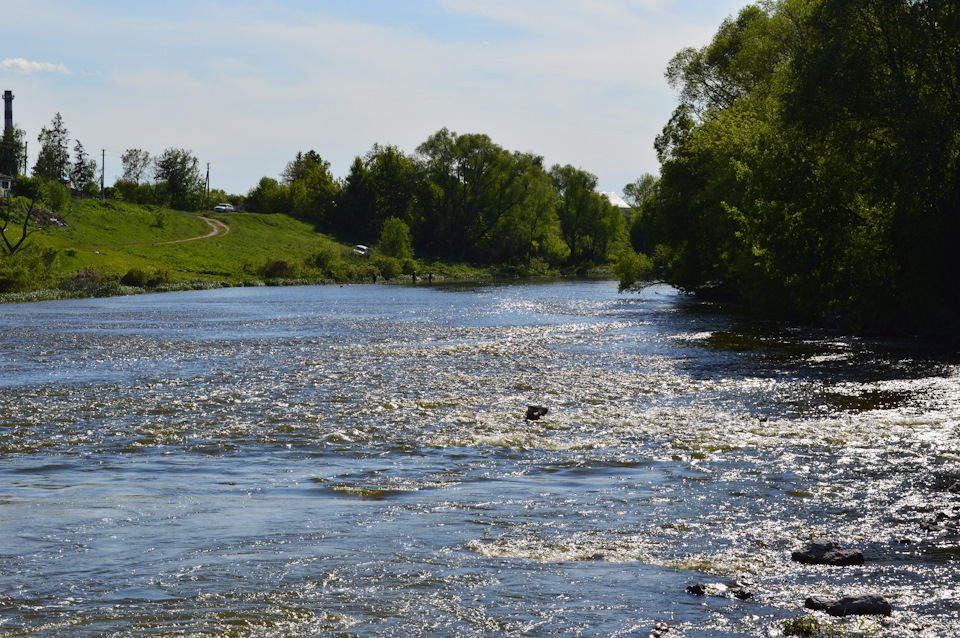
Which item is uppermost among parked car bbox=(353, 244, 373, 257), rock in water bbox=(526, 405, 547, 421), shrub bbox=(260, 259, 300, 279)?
parked car bbox=(353, 244, 373, 257)

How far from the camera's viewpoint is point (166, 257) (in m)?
109

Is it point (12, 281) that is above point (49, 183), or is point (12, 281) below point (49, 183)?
Answer: below

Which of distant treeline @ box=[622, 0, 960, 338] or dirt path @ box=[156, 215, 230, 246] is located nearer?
distant treeline @ box=[622, 0, 960, 338]

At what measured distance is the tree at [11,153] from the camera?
149 m

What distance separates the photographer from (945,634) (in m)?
7.75

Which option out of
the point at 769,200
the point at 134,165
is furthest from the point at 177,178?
the point at 769,200

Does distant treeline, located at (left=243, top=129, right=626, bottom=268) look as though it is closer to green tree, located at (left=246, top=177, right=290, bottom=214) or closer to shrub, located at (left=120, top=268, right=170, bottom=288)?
green tree, located at (left=246, top=177, right=290, bottom=214)

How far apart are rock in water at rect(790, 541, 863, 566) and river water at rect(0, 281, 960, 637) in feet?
0.60

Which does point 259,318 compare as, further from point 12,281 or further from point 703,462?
point 703,462

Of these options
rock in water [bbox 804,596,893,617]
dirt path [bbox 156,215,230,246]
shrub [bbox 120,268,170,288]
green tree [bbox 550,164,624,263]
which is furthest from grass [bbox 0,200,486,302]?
rock in water [bbox 804,596,893,617]

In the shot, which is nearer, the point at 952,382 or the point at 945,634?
the point at 945,634

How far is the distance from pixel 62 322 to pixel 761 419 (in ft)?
134

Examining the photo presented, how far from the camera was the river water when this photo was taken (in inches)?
334

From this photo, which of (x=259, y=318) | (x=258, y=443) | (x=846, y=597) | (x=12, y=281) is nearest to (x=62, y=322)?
(x=259, y=318)
